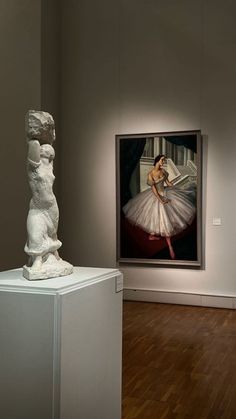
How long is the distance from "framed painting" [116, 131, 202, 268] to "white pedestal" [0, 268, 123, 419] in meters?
5.09

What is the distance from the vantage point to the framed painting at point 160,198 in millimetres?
8008

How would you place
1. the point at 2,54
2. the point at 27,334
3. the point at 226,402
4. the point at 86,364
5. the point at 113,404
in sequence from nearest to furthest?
the point at 27,334 < the point at 86,364 < the point at 113,404 < the point at 226,402 < the point at 2,54

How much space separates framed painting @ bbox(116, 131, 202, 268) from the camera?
8008 mm

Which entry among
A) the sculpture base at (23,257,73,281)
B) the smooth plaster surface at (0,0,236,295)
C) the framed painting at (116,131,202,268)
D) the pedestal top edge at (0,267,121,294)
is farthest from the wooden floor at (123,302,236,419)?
the sculpture base at (23,257,73,281)

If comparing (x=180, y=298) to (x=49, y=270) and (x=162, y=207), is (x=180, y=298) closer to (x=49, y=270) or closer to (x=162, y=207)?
(x=162, y=207)

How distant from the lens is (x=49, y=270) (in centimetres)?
310

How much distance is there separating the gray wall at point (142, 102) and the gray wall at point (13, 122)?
4.09 feet

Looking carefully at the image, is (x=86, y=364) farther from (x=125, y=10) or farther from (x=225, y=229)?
(x=125, y=10)

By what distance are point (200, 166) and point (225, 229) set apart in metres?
1.15

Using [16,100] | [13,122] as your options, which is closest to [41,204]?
[13,122]

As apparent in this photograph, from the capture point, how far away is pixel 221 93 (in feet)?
26.1

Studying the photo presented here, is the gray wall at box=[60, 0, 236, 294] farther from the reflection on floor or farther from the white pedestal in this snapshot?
the white pedestal

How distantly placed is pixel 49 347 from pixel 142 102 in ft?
21.1

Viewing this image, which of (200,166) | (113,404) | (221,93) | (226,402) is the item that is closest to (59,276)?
(113,404)
